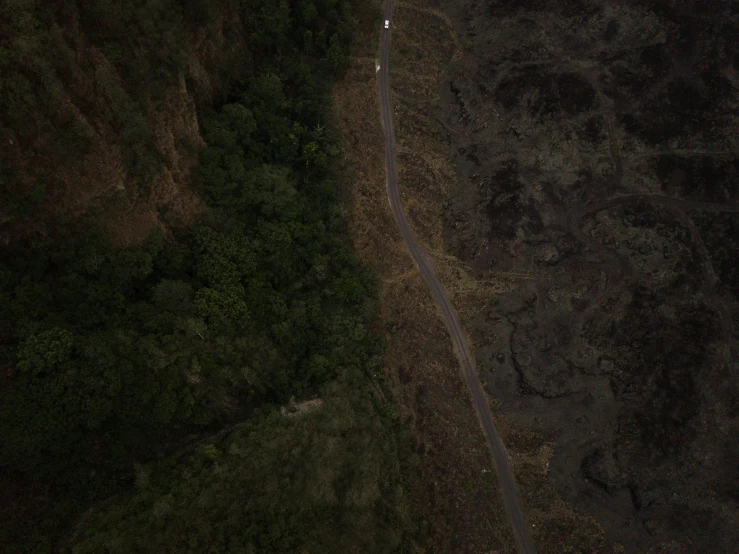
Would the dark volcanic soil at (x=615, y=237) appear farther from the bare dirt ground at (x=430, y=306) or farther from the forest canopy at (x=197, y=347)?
the forest canopy at (x=197, y=347)

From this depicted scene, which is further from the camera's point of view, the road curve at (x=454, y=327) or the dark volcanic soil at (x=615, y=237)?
the dark volcanic soil at (x=615, y=237)

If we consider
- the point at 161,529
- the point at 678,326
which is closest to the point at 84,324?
the point at 161,529

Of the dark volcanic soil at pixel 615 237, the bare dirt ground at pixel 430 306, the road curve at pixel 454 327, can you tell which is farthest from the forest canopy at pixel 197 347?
the dark volcanic soil at pixel 615 237

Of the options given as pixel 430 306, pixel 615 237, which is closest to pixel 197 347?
pixel 430 306

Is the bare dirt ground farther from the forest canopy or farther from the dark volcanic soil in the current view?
the forest canopy

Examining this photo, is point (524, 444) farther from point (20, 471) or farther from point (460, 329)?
point (20, 471)

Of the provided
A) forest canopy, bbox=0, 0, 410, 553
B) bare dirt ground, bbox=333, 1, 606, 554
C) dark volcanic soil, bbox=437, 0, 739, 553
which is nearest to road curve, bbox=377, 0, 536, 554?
bare dirt ground, bbox=333, 1, 606, 554

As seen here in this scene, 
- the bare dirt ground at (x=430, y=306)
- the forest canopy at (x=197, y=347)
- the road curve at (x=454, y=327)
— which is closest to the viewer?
the forest canopy at (x=197, y=347)
